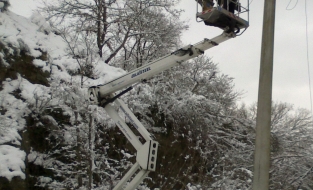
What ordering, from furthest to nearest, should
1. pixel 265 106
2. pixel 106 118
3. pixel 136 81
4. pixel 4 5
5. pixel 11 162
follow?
pixel 4 5 → pixel 106 118 → pixel 11 162 → pixel 136 81 → pixel 265 106

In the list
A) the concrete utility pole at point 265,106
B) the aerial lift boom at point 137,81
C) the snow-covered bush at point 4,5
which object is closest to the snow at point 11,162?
the aerial lift boom at point 137,81

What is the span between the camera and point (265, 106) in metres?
5.51

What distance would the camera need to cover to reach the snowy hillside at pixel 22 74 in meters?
7.89

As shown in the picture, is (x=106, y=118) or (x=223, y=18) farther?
(x=106, y=118)

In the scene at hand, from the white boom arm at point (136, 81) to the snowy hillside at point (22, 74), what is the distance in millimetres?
1979

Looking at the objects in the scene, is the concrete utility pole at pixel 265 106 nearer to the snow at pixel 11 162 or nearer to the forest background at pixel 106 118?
the forest background at pixel 106 118

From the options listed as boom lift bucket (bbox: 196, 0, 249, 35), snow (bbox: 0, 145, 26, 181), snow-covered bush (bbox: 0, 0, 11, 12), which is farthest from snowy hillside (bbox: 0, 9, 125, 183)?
boom lift bucket (bbox: 196, 0, 249, 35)

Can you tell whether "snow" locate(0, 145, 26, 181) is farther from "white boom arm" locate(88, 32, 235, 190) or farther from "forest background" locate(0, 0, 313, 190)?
"white boom arm" locate(88, 32, 235, 190)

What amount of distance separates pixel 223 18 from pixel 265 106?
5.43 ft

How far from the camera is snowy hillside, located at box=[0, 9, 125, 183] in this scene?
25.9ft

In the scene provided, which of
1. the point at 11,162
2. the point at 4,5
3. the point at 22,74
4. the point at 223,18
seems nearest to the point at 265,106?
the point at 223,18

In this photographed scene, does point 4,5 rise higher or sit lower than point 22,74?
higher

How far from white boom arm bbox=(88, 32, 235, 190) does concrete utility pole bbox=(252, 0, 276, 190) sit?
2.03 feet

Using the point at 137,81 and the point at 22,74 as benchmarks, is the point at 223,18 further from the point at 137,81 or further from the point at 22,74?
the point at 22,74
